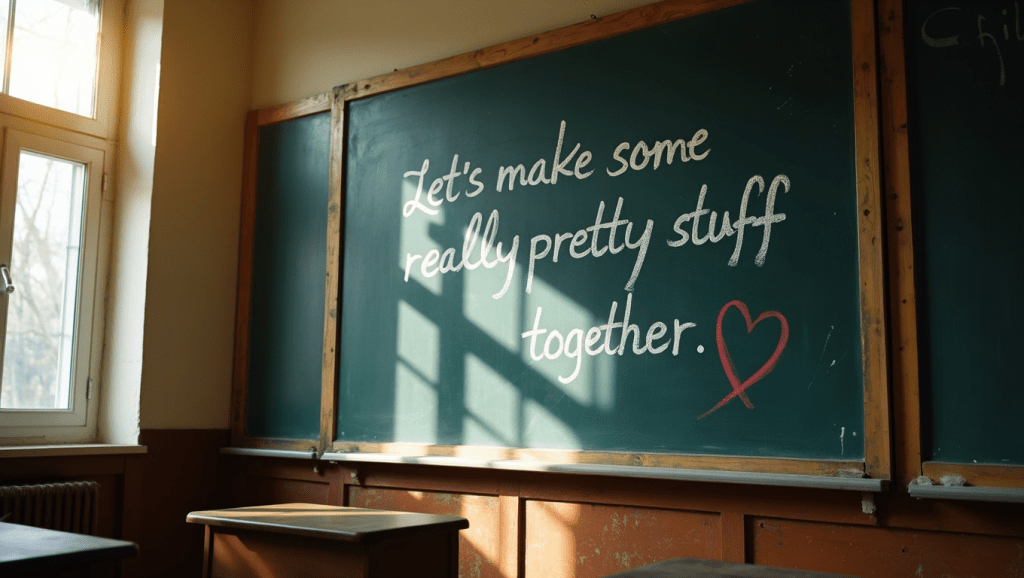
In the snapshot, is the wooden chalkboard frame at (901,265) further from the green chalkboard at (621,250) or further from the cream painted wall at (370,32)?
the cream painted wall at (370,32)

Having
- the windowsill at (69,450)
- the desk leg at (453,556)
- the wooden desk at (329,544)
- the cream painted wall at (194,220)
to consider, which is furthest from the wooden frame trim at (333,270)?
the desk leg at (453,556)

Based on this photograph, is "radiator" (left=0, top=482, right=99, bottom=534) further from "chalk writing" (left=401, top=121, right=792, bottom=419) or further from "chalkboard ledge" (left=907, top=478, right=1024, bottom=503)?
"chalkboard ledge" (left=907, top=478, right=1024, bottom=503)

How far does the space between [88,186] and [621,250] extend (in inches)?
110

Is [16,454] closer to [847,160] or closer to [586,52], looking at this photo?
[586,52]

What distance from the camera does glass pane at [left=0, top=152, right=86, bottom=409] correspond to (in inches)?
156

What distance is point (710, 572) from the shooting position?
2.10 m

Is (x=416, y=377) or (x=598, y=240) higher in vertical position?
(x=598, y=240)

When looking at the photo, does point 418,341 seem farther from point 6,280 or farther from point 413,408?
point 6,280

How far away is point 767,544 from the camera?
2.89m

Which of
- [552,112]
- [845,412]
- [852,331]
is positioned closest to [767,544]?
[845,412]

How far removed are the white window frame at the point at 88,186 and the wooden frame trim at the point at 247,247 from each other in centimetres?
67

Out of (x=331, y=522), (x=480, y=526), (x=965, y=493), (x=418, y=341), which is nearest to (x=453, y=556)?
(x=331, y=522)

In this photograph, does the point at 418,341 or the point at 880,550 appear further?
the point at 418,341

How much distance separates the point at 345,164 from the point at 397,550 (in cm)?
230
